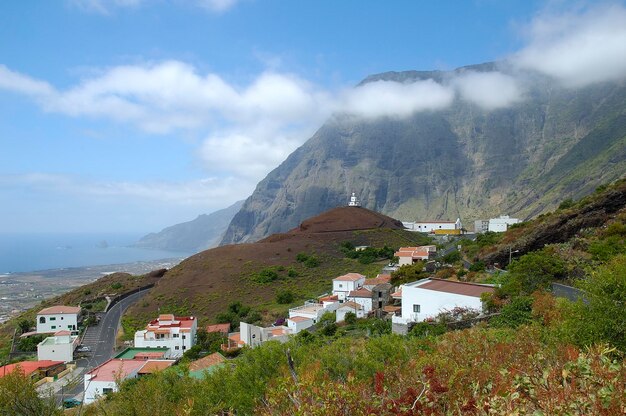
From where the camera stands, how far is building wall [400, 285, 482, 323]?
78.9 feet

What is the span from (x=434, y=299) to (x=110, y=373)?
1800 centimetres

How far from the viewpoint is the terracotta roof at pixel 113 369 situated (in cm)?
2405

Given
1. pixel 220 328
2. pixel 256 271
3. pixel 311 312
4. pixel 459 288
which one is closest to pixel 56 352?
pixel 220 328

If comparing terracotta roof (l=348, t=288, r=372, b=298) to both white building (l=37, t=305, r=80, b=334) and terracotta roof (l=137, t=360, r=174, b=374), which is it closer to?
terracotta roof (l=137, t=360, r=174, b=374)

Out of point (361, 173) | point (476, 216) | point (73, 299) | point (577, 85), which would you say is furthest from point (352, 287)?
point (577, 85)

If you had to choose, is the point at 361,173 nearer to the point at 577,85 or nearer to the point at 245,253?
the point at 577,85

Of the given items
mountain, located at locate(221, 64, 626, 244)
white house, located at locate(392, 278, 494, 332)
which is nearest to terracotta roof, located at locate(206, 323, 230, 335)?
white house, located at locate(392, 278, 494, 332)

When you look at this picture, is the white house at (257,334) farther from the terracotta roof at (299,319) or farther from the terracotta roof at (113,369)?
the terracotta roof at (113,369)

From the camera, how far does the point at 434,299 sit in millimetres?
25328

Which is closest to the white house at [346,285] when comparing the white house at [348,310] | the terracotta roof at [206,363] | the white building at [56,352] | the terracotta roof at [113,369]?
the white house at [348,310]

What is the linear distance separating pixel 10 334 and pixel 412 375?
47.4 m

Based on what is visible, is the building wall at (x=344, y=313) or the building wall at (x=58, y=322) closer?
the building wall at (x=344, y=313)

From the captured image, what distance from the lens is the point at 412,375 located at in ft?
26.5

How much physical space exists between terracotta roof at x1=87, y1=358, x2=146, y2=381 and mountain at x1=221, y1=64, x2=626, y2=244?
109932 mm
